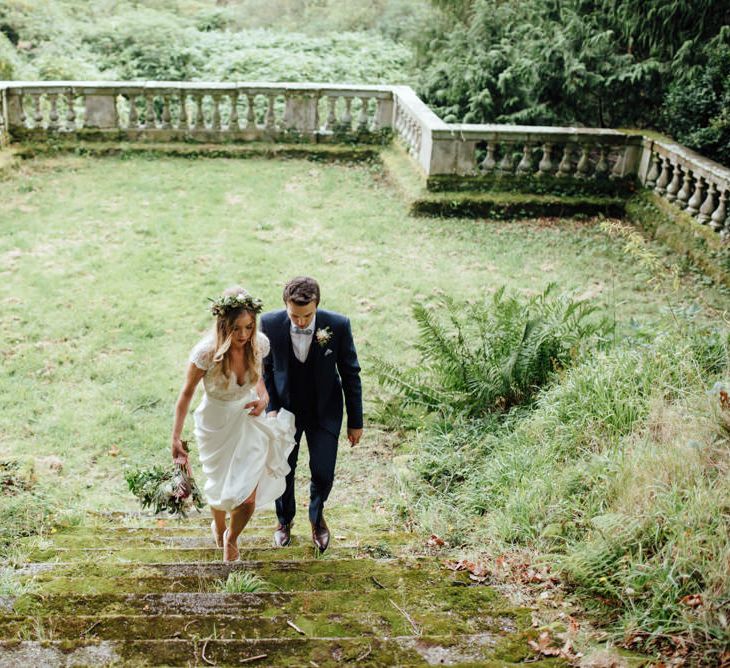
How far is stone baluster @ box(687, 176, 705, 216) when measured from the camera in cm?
1001

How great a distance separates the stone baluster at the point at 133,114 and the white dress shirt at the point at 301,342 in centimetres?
1021

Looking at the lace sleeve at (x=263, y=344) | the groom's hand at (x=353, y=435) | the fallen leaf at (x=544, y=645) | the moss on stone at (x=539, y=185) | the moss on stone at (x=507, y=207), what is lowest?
the moss on stone at (x=507, y=207)

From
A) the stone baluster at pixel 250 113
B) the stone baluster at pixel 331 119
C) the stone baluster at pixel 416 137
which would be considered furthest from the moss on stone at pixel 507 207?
the stone baluster at pixel 250 113

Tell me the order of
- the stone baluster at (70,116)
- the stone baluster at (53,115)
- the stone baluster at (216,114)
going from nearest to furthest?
the stone baluster at (53,115), the stone baluster at (70,116), the stone baluster at (216,114)

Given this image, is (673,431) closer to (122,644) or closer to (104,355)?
(122,644)

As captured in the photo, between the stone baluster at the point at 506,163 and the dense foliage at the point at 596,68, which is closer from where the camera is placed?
the dense foliage at the point at 596,68

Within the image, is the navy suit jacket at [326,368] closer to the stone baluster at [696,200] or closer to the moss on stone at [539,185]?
the stone baluster at [696,200]

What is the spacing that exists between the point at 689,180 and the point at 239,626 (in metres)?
9.26

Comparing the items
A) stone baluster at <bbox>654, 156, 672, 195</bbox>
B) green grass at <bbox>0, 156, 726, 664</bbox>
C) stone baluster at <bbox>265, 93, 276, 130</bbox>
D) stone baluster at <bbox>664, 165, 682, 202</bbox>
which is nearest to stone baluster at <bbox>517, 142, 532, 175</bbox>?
green grass at <bbox>0, 156, 726, 664</bbox>

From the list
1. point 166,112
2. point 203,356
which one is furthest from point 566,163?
point 203,356

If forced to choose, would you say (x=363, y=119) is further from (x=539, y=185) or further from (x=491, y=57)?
(x=539, y=185)

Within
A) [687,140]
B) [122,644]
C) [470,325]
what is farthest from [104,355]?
[687,140]

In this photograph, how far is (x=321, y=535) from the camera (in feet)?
16.3

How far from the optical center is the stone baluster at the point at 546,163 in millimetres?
11734
